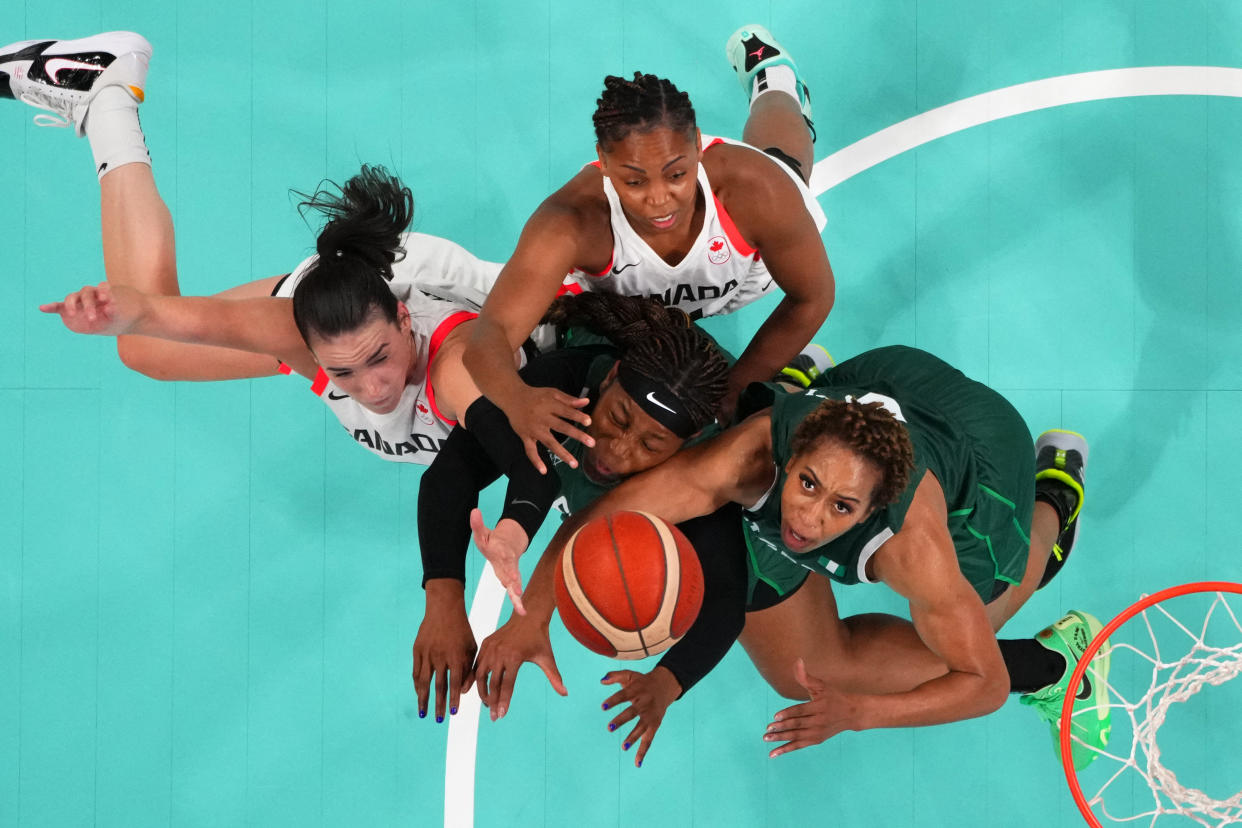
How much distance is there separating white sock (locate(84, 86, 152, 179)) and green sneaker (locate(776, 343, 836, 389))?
2592 millimetres

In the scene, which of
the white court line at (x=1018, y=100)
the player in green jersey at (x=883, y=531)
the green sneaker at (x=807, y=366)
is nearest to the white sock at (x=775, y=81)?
the white court line at (x=1018, y=100)

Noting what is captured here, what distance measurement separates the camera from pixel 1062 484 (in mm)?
4008

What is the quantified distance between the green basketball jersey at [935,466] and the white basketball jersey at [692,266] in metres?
0.43

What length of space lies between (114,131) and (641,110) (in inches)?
84.8

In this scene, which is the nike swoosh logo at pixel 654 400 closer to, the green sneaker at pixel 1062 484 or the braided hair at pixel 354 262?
the braided hair at pixel 354 262

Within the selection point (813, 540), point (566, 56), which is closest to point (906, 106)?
point (566, 56)

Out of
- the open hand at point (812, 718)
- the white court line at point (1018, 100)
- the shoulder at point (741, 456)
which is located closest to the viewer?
the open hand at point (812, 718)

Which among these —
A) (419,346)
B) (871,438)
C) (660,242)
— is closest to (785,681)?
(871,438)

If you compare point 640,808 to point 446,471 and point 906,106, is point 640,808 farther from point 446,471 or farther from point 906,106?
point 906,106

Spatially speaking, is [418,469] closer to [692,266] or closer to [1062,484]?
[692,266]

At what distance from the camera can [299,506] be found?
14.8 feet

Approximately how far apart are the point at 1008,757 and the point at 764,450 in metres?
2.57

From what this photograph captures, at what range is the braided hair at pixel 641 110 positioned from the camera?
2.68m

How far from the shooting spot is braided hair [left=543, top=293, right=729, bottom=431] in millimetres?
2744
